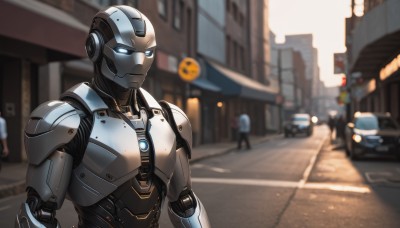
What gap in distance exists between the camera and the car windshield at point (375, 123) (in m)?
15.8

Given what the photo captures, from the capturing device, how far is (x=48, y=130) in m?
1.98

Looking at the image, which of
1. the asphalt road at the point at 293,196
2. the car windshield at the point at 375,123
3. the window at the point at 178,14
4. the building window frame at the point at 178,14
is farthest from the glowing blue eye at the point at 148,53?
the window at the point at 178,14

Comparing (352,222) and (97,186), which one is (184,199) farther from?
(352,222)

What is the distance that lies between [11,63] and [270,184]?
7506 millimetres

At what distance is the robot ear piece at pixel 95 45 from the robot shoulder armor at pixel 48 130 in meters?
0.31

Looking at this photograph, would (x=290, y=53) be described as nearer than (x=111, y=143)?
No

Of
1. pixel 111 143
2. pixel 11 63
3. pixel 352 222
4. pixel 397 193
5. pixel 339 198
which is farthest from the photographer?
pixel 11 63

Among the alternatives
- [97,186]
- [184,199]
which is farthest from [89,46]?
[184,199]

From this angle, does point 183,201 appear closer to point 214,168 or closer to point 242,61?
point 214,168

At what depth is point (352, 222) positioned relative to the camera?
6.34 m

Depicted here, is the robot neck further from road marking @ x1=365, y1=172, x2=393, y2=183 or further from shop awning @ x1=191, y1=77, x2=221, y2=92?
shop awning @ x1=191, y1=77, x2=221, y2=92

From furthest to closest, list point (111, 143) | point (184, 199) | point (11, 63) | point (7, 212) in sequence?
point (11, 63), point (7, 212), point (184, 199), point (111, 143)

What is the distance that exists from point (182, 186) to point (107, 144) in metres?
0.61

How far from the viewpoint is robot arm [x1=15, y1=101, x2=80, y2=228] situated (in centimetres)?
197
